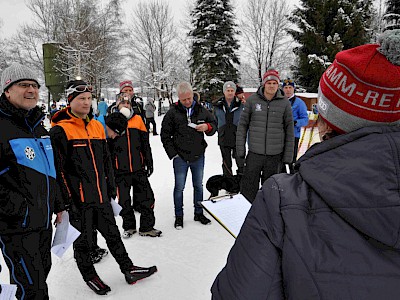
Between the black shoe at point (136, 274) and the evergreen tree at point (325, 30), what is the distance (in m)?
17.8

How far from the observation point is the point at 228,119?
5336mm

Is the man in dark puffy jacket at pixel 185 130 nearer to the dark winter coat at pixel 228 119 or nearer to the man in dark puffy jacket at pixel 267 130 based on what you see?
the man in dark puffy jacket at pixel 267 130

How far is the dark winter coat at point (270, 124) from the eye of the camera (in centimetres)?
370

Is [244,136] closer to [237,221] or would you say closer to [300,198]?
[237,221]

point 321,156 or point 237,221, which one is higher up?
point 321,156

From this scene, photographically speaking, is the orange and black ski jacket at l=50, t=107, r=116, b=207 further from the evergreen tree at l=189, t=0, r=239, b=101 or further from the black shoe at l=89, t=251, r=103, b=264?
the evergreen tree at l=189, t=0, r=239, b=101

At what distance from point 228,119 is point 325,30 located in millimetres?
17215

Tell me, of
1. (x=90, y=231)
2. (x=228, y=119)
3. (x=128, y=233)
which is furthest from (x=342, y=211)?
(x=228, y=119)

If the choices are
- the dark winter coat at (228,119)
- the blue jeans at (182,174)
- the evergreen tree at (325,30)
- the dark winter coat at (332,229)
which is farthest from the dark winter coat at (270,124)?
the evergreen tree at (325,30)

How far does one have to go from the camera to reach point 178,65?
113 feet

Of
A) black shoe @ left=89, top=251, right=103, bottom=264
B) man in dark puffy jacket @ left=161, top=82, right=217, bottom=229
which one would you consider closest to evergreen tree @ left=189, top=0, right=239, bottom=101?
man in dark puffy jacket @ left=161, top=82, right=217, bottom=229

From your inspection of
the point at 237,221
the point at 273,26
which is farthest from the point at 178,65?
the point at 237,221

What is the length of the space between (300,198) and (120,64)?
33146 millimetres

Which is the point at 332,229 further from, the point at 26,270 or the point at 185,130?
the point at 185,130
